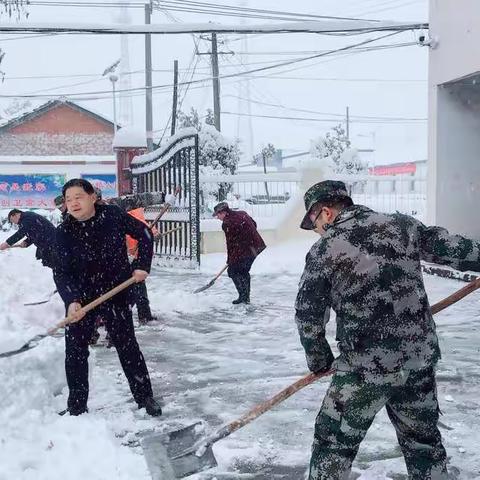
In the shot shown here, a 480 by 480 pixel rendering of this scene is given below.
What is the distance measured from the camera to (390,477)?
3.22 metres

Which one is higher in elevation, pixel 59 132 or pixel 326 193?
pixel 59 132

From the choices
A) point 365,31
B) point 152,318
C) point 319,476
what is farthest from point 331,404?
point 365,31

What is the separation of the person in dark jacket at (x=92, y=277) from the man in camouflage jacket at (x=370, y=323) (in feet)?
5.74

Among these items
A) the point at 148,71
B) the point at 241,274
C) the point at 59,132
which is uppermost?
the point at 148,71

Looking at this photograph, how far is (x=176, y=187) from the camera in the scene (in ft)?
37.7

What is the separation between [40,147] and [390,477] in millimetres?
A: 32440

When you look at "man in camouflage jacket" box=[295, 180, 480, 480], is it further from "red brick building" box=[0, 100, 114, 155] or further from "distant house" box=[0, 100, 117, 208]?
"red brick building" box=[0, 100, 114, 155]

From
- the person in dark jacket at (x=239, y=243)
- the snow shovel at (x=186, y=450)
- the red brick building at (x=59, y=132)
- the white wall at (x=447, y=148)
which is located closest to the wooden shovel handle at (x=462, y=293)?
the snow shovel at (x=186, y=450)

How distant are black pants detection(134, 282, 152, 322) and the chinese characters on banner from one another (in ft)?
53.8

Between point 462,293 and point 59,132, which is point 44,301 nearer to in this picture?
point 462,293

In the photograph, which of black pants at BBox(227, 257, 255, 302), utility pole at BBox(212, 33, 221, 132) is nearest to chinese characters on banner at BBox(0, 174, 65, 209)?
utility pole at BBox(212, 33, 221, 132)

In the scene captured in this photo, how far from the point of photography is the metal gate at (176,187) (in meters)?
11.1

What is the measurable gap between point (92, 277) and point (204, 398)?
4.10 ft

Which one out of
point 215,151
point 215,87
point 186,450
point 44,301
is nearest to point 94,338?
point 44,301
